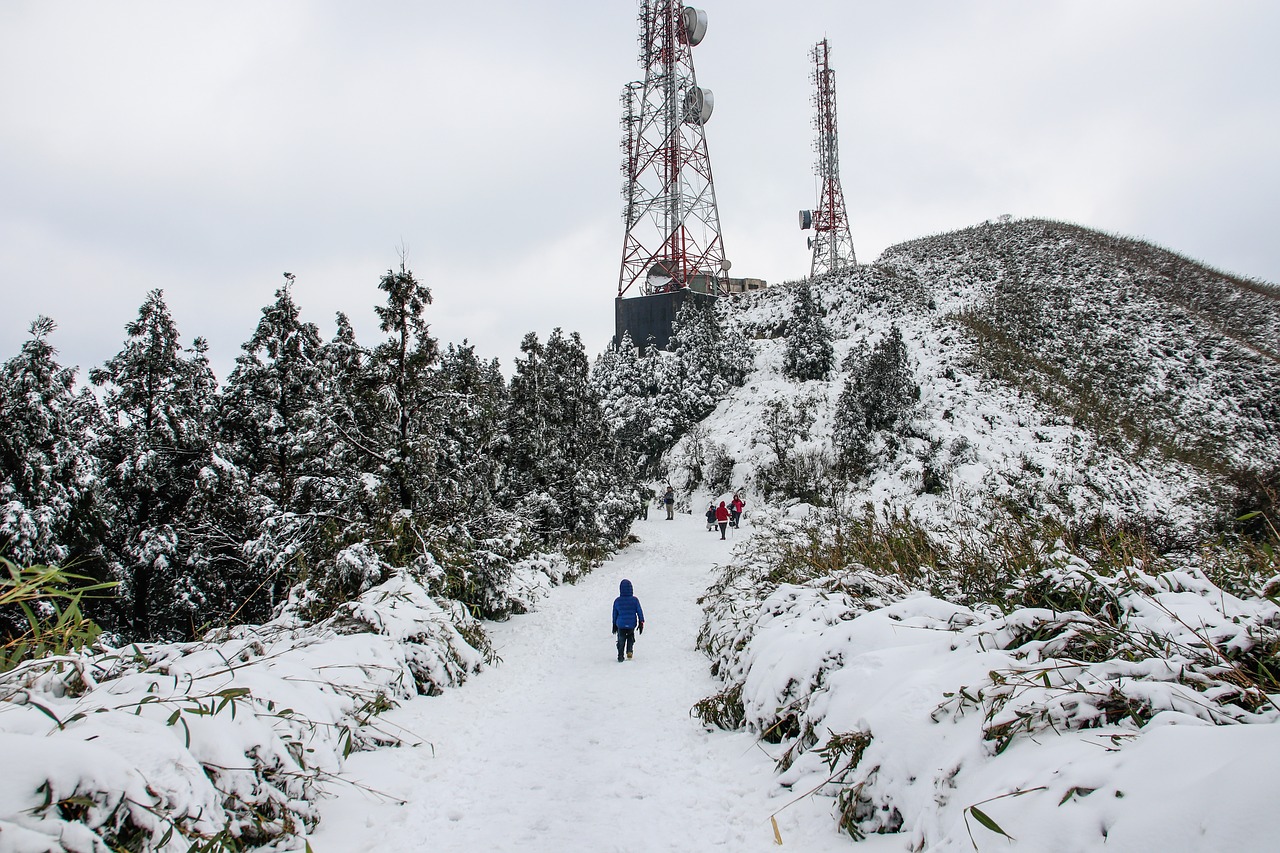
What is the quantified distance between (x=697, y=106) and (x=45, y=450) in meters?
36.8

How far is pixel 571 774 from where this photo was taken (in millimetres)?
5082

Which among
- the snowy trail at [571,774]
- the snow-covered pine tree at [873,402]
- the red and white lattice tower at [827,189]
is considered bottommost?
the snowy trail at [571,774]

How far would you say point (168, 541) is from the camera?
49.3ft

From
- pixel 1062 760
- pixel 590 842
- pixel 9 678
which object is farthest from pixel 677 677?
pixel 9 678

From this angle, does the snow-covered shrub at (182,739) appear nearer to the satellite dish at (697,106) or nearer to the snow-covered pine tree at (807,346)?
the snow-covered pine tree at (807,346)

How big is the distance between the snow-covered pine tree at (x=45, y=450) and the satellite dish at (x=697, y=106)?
113 ft

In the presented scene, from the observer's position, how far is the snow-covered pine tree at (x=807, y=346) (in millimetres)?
37438

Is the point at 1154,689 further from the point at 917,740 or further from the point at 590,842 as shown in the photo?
the point at 590,842

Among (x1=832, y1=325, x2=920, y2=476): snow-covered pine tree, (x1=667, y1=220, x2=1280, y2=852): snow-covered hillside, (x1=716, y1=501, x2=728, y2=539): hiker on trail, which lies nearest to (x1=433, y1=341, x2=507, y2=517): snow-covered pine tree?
(x1=667, y1=220, x2=1280, y2=852): snow-covered hillside

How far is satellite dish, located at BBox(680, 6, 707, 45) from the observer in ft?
127

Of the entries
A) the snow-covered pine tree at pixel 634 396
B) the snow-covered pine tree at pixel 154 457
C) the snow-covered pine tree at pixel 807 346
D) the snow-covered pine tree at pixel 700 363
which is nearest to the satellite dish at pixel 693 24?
the snow-covered pine tree at pixel 700 363

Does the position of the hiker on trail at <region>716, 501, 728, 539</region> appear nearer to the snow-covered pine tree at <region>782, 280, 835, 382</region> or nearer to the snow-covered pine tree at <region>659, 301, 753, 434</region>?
the snow-covered pine tree at <region>659, 301, 753, 434</region>

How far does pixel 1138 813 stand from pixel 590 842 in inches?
121

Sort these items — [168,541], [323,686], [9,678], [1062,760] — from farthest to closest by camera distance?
[168,541]
[323,686]
[9,678]
[1062,760]
